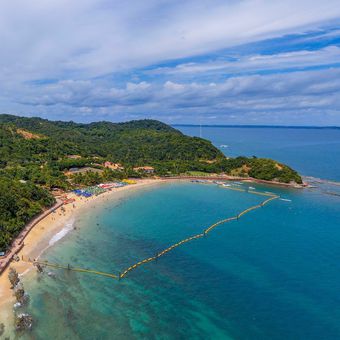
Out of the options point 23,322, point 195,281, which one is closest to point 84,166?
point 195,281

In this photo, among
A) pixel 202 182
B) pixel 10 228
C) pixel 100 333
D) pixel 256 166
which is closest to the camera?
pixel 100 333

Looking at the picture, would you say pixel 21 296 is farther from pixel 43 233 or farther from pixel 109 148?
pixel 109 148

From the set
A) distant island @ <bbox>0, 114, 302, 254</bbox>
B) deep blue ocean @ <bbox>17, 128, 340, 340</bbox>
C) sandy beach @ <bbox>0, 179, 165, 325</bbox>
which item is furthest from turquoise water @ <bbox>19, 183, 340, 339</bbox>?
distant island @ <bbox>0, 114, 302, 254</bbox>

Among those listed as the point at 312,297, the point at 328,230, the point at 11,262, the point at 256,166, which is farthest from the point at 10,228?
the point at 256,166

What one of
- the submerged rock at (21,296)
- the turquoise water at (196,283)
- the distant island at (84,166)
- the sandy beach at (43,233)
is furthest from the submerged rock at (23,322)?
the distant island at (84,166)

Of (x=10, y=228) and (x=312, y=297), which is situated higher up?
(x=10, y=228)

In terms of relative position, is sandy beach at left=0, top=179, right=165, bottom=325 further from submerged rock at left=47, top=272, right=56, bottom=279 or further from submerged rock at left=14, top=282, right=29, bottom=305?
submerged rock at left=47, top=272, right=56, bottom=279

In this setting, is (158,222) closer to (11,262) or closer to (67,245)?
(67,245)
